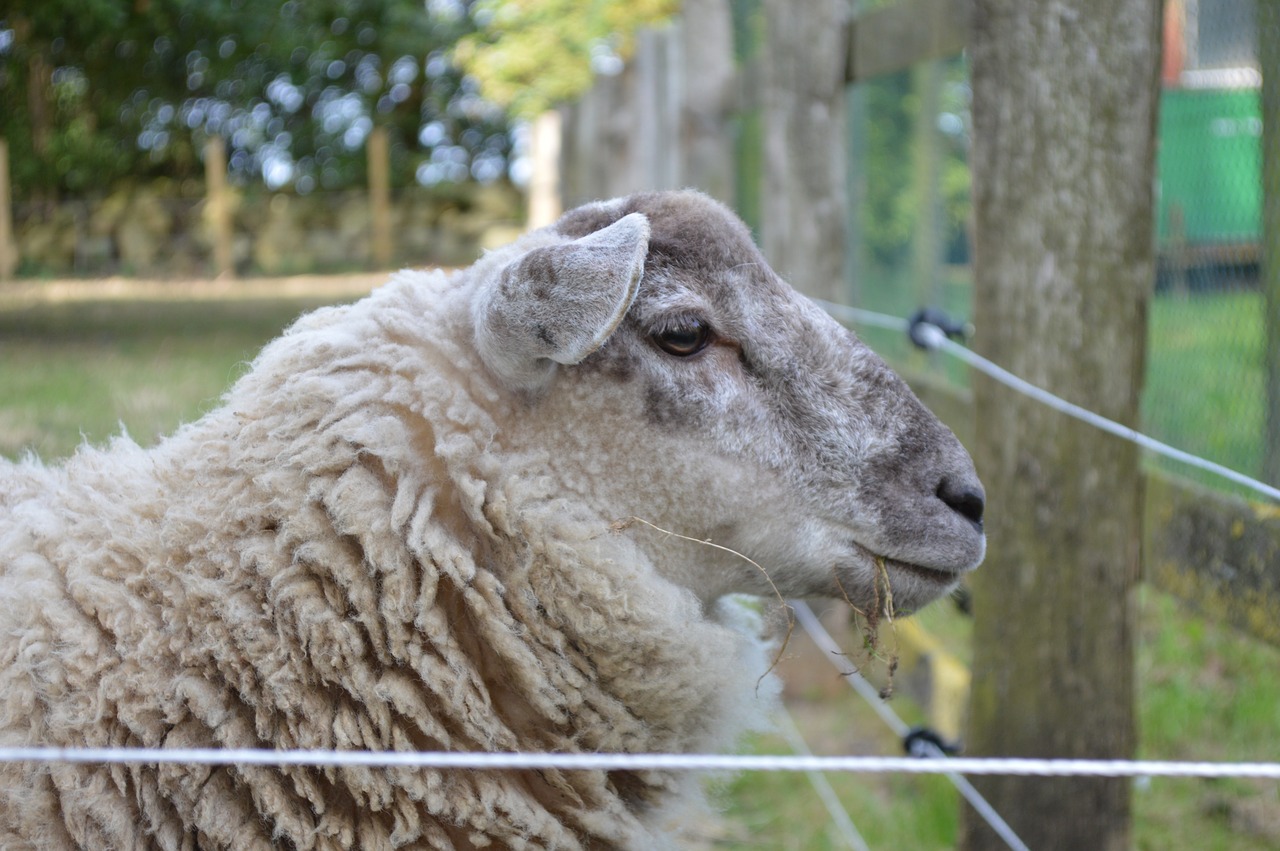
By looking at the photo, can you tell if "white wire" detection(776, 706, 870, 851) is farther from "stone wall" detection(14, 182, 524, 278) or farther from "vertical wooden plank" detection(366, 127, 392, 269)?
"vertical wooden plank" detection(366, 127, 392, 269)

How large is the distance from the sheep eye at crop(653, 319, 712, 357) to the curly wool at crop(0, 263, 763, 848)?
336mm

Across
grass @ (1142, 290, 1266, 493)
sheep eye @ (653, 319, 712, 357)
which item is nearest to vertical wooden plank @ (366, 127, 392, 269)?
grass @ (1142, 290, 1266, 493)

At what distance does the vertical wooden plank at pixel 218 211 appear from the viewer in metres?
19.6

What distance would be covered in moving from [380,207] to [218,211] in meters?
2.84

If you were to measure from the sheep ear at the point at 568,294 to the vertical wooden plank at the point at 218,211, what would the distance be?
63.5ft

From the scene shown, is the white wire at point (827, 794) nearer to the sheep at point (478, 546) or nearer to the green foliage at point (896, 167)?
the sheep at point (478, 546)

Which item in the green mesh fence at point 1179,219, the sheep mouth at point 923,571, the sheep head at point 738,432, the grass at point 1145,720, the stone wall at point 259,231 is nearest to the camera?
the sheep head at point 738,432

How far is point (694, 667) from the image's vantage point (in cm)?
213

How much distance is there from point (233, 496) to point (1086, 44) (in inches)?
79.8

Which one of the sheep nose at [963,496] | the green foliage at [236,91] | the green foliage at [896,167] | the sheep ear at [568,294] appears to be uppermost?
the green foliage at [236,91]

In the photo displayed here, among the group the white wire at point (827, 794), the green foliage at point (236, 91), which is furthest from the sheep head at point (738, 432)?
the green foliage at point (236, 91)

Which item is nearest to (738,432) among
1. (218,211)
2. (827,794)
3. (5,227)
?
(827,794)

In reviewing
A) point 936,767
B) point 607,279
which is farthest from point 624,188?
point 936,767

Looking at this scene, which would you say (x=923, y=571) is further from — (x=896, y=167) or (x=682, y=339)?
(x=896, y=167)
